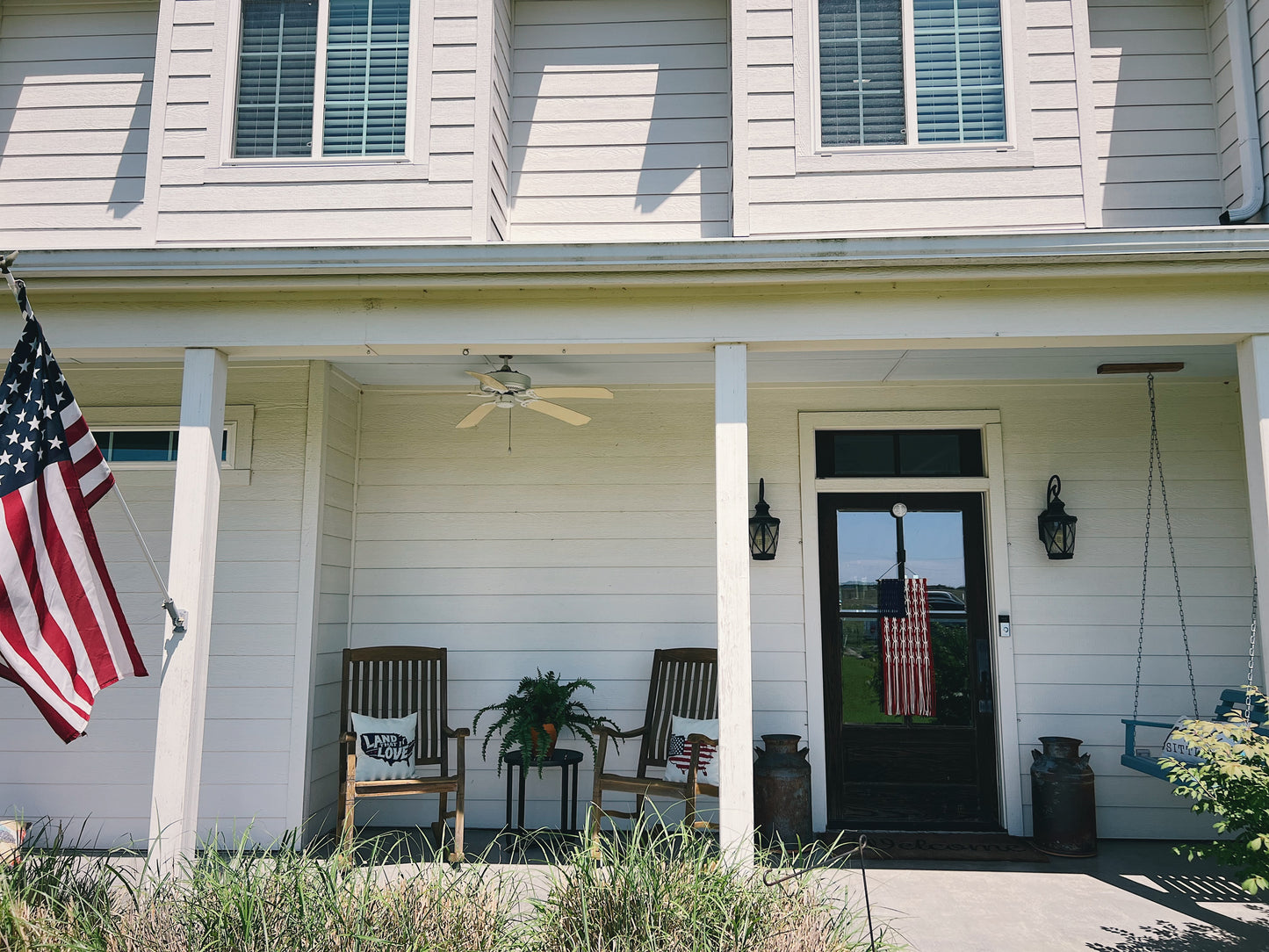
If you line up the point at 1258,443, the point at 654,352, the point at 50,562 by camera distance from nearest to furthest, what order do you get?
the point at 50,562, the point at 1258,443, the point at 654,352

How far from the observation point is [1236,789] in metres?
2.96

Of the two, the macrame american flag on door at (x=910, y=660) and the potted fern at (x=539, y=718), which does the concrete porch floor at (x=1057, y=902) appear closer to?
the potted fern at (x=539, y=718)

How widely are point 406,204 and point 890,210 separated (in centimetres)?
221

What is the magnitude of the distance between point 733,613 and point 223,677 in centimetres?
282

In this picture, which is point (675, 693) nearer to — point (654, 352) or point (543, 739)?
point (543, 739)

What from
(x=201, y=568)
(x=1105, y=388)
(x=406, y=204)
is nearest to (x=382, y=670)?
(x=201, y=568)

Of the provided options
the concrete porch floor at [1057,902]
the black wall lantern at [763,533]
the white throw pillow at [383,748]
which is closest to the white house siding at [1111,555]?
the black wall lantern at [763,533]

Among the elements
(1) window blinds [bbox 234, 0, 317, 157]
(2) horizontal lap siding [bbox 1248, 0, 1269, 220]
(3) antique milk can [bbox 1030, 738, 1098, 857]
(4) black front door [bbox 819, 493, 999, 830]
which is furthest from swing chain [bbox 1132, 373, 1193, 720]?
(1) window blinds [bbox 234, 0, 317, 157]

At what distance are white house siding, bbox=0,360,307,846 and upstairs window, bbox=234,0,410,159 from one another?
1.17m

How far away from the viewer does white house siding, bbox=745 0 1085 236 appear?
4.11m

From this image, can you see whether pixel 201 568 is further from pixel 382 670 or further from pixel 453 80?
pixel 453 80

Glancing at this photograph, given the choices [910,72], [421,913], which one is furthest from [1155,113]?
[421,913]

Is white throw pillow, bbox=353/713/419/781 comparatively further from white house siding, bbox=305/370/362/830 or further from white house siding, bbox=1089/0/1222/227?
white house siding, bbox=1089/0/1222/227

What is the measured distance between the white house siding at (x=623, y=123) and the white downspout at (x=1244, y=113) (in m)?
2.36
